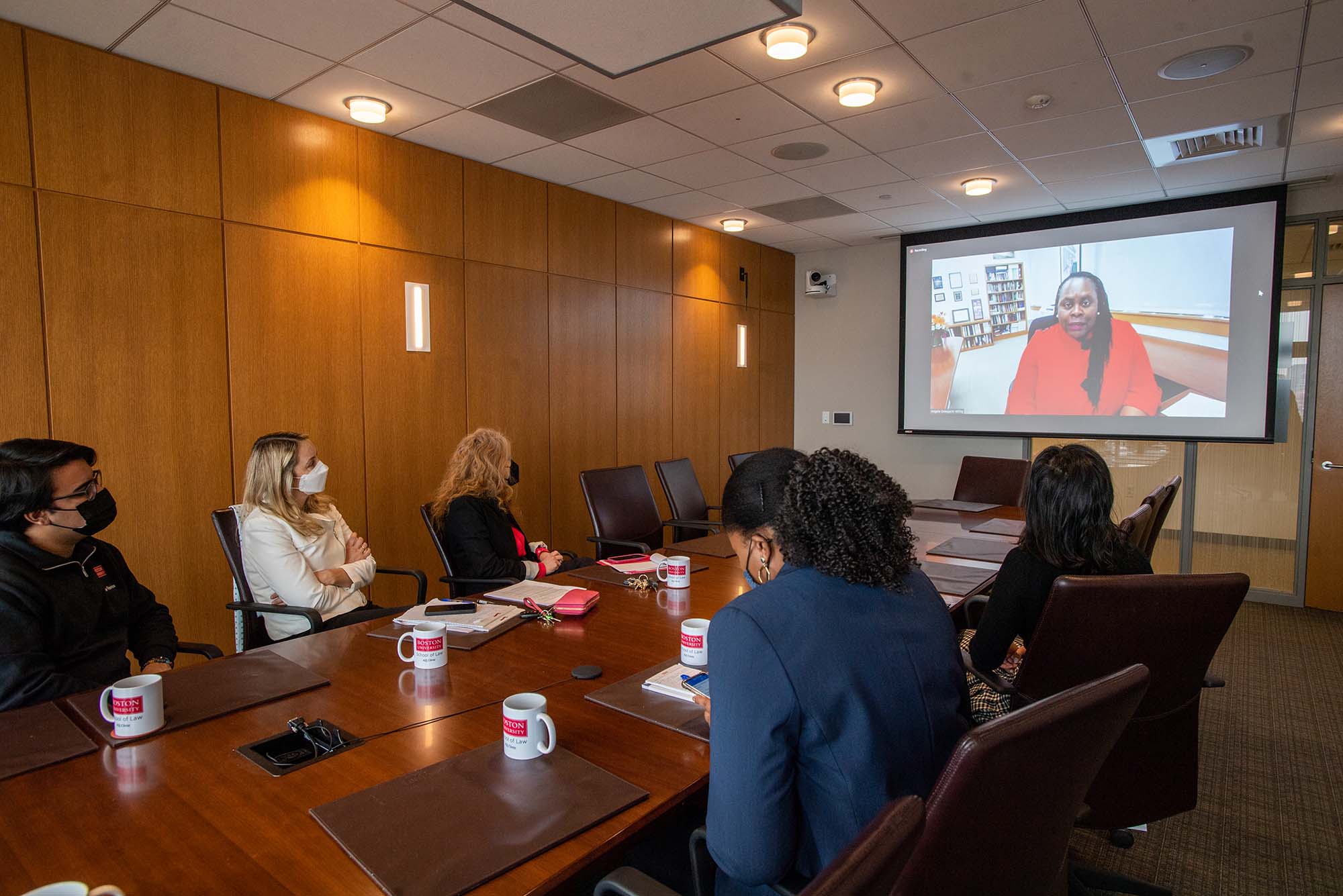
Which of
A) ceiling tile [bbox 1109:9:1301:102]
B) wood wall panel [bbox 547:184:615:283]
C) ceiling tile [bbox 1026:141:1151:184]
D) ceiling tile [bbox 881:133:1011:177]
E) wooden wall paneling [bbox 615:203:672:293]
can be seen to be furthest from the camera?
wooden wall paneling [bbox 615:203:672:293]

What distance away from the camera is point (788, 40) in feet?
9.94

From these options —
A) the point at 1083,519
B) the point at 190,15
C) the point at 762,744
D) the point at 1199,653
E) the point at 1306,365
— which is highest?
the point at 190,15

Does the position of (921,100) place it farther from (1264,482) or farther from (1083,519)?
(1264,482)

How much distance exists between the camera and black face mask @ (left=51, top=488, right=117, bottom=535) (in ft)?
6.59

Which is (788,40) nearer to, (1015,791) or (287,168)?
(287,168)

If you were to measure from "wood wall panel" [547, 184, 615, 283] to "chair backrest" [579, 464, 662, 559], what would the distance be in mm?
1682

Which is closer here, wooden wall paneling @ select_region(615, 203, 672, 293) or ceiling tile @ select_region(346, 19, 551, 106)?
ceiling tile @ select_region(346, 19, 551, 106)

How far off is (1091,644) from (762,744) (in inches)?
45.0

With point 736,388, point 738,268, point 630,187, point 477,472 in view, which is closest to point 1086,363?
point 736,388

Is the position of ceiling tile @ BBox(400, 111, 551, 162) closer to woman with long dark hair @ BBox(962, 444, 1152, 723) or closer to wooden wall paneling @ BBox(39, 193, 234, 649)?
wooden wall paneling @ BBox(39, 193, 234, 649)

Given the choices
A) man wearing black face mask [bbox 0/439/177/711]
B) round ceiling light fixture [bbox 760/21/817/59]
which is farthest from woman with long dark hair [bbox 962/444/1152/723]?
man wearing black face mask [bbox 0/439/177/711]

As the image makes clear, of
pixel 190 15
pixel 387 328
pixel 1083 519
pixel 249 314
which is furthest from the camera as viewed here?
pixel 387 328

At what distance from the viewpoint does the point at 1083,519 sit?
6.75ft

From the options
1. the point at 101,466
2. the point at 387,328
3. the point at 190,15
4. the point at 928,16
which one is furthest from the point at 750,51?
the point at 101,466
